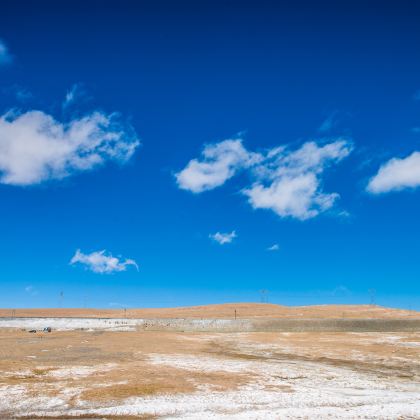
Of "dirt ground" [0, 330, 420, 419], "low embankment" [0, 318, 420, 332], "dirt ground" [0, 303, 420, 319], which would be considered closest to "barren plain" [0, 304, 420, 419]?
"dirt ground" [0, 330, 420, 419]

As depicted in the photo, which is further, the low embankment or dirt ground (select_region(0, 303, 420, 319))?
dirt ground (select_region(0, 303, 420, 319))

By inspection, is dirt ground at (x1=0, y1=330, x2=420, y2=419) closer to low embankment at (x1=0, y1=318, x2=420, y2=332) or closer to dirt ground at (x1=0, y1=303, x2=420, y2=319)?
low embankment at (x1=0, y1=318, x2=420, y2=332)

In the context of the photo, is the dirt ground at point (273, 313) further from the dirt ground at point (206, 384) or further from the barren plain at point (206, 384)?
the dirt ground at point (206, 384)

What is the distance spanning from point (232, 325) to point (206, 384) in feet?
204

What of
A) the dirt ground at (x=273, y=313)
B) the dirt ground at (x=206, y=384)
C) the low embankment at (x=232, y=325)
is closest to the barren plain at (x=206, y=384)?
the dirt ground at (x=206, y=384)

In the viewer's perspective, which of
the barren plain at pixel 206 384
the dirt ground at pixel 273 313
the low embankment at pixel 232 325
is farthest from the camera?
the dirt ground at pixel 273 313

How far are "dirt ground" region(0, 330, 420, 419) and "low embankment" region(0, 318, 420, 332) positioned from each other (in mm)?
40177

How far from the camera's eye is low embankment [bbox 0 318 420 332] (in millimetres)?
81875

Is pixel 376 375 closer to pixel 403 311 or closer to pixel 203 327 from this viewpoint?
pixel 203 327

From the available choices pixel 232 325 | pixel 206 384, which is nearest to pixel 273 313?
pixel 232 325

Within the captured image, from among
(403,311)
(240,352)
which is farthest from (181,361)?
(403,311)

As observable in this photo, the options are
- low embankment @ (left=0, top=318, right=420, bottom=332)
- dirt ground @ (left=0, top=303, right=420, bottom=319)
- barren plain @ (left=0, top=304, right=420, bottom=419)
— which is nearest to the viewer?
barren plain @ (left=0, top=304, right=420, bottom=419)

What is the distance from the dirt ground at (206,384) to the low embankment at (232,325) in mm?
40177

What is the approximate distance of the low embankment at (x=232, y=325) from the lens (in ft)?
269
